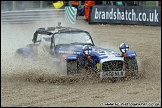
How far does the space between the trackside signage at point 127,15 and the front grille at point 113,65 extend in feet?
37.3

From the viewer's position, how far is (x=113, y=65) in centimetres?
941

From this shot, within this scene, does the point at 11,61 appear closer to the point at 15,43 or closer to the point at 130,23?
the point at 15,43

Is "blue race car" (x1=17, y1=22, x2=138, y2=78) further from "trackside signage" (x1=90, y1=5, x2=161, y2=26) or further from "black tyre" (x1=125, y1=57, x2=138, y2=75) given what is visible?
"trackside signage" (x1=90, y1=5, x2=161, y2=26)

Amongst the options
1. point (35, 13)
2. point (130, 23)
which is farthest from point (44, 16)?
point (130, 23)

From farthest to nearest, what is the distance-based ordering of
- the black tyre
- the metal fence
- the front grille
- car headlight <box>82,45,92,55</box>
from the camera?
the metal fence, the black tyre, car headlight <box>82,45,92,55</box>, the front grille

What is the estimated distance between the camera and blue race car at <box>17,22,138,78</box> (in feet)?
30.7

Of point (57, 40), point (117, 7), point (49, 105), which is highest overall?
point (117, 7)

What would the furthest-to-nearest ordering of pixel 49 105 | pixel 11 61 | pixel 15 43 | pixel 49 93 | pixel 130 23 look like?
1. pixel 130 23
2. pixel 15 43
3. pixel 11 61
4. pixel 49 93
5. pixel 49 105

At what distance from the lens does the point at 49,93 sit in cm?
846

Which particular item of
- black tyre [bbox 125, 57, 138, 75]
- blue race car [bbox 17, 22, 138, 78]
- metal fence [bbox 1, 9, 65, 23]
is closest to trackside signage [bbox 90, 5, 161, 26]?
metal fence [bbox 1, 9, 65, 23]

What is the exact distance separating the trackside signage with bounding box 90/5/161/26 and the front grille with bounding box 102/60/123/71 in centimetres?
1136

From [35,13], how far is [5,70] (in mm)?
12536

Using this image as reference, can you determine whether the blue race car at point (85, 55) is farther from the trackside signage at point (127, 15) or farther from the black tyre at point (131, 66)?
the trackside signage at point (127, 15)

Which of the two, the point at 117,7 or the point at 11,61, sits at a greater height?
the point at 117,7
